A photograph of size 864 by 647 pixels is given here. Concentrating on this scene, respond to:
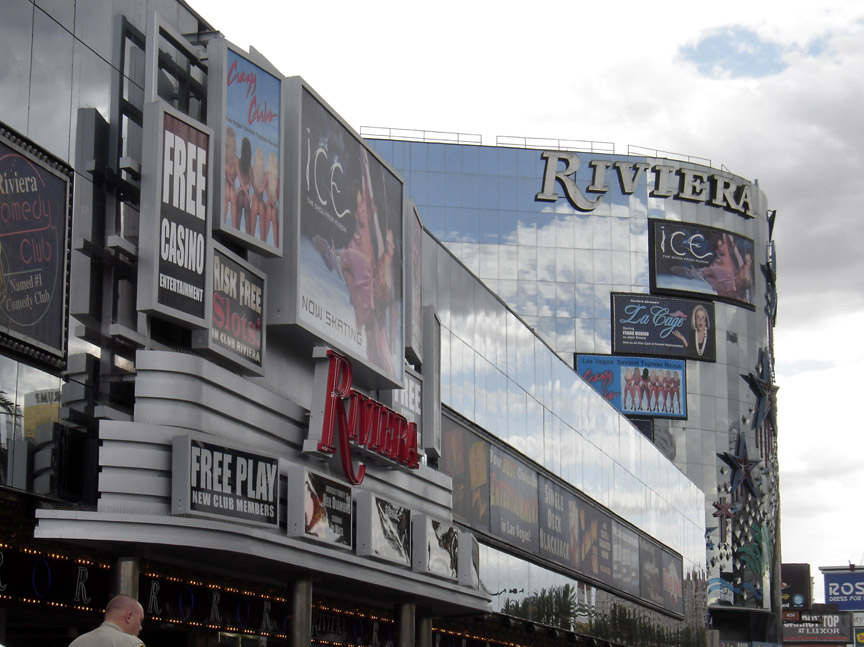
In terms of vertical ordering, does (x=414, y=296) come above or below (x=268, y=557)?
above

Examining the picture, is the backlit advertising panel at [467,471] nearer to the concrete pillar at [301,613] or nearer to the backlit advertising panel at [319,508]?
the backlit advertising panel at [319,508]

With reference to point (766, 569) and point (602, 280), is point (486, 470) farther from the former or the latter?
point (766, 569)

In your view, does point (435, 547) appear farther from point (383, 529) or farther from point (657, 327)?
point (657, 327)

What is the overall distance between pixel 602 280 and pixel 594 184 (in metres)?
5.83

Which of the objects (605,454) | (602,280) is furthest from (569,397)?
(602,280)

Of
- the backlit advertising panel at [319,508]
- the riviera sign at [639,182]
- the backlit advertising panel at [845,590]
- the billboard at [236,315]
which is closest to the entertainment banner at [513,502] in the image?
the backlit advertising panel at [319,508]

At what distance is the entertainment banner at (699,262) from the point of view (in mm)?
84625

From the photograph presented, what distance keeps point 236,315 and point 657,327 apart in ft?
216

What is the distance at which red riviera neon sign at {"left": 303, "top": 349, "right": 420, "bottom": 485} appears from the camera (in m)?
22.5

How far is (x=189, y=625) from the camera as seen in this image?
69.0 ft

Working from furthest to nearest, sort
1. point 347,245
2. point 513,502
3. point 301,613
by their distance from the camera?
point 513,502, point 347,245, point 301,613

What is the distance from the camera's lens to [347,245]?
24.2 metres

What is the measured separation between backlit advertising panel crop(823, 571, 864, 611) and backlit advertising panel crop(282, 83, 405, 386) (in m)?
96.3

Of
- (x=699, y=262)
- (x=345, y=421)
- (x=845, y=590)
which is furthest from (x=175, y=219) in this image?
(x=845, y=590)
